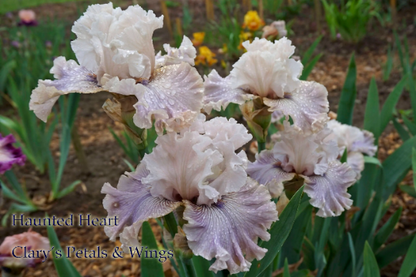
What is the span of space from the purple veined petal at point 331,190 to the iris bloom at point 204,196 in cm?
29

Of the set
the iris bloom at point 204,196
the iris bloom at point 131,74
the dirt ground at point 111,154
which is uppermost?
the iris bloom at point 131,74

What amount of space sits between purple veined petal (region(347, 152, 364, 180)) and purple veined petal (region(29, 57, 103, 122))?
1047mm

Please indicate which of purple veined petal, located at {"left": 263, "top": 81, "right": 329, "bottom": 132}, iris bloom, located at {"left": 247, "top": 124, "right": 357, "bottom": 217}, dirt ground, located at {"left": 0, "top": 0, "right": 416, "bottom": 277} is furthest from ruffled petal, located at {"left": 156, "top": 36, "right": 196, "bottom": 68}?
dirt ground, located at {"left": 0, "top": 0, "right": 416, "bottom": 277}

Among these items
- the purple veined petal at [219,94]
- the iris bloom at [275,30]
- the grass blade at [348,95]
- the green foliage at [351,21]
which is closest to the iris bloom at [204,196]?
the purple veined petal at [219,94]

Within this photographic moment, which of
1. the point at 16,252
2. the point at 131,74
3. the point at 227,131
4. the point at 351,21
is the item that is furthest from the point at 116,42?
the point at 351,21

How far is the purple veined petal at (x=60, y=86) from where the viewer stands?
87cm

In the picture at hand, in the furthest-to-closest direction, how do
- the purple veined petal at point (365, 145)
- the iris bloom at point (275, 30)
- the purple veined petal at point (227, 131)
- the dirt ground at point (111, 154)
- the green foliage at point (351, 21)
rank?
the green foliage at point (351, 21) < the iris bloom at point (275, 30) < the dirt ground at point (111, 154) < the purple veined petal at point (365, 145) < the purple veined petal at point (227, 131)

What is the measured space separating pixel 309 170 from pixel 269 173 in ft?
0.44

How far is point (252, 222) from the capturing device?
0.83m

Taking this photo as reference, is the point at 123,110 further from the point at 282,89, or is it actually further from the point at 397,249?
the point at 397,249

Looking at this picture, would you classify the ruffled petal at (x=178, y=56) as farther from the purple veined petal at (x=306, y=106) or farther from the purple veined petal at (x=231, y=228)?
the purple veined petal at (x=231, y=228)

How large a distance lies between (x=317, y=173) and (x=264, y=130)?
0.68 feet

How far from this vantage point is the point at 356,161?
1.51 meters

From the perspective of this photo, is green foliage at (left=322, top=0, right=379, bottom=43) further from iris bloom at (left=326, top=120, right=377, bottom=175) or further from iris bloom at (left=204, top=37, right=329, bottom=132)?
iris bloom at (left=204, top=37, right=329, bottom=132)
